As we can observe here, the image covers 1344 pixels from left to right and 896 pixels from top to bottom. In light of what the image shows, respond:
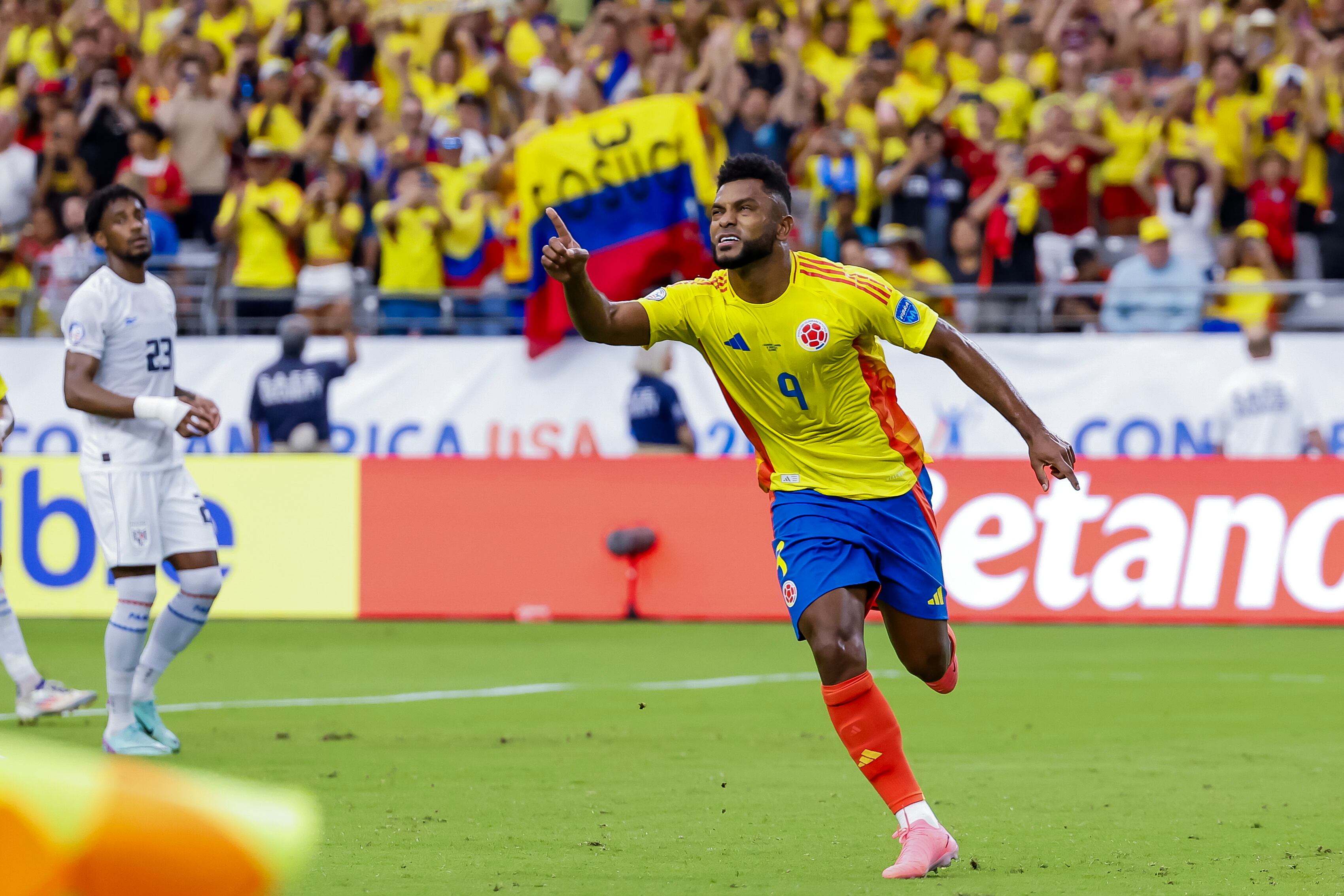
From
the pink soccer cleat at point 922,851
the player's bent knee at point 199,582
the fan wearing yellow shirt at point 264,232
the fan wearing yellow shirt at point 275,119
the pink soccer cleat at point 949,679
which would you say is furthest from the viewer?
the fan wearing yellow shirt at point 275,119

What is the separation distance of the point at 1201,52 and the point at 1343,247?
2.77 m

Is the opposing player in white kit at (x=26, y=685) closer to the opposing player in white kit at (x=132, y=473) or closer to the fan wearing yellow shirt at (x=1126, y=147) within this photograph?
the opposing player in white kit at (x=132, y=473)

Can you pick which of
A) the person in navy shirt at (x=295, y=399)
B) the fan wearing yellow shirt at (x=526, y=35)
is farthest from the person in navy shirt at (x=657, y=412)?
the fan wearing yellow shirt at (x=526, y=35)

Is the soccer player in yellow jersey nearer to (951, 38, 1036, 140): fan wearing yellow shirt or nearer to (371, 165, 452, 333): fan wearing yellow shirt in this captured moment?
(371, 165, 452, 333): fan wearing yellow shirt

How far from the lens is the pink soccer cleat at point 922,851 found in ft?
20.5

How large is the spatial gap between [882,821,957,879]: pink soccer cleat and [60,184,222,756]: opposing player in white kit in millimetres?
4419

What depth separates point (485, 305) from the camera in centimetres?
1909

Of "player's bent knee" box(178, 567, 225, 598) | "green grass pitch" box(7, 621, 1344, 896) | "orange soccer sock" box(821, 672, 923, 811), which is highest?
"player's bent knee" box(178, 567, 225, 598)

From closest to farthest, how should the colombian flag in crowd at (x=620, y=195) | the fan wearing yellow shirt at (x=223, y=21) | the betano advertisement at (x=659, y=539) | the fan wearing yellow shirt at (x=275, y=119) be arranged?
the betano advertisement at (x=659, y=539) → the colombian flag in crowd at (x=620, y=195) → the fan wearing yellow shirt at (x=275, y=119) → the fan wearing yellow shirt at (x=223, y=21)

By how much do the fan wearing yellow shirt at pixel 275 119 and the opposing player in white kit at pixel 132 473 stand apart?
1139 centimetres

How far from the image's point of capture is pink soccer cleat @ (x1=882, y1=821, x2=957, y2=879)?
625 cm

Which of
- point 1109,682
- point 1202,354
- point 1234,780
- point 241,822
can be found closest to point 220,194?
point 1202,354

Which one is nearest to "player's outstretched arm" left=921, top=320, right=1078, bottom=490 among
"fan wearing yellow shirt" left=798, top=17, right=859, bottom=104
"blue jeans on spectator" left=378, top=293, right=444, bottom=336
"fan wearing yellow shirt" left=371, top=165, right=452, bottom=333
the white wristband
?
the white wristband

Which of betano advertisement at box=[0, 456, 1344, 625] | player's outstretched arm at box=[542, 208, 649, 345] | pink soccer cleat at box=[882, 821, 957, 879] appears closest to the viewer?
pink soccer cleat at box=[882, 821, 957, 879]
